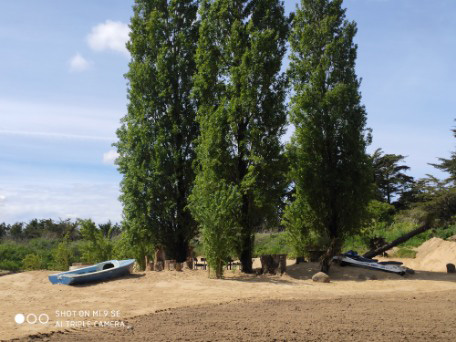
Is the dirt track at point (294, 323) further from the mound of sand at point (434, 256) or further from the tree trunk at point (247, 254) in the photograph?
the mound of sand at point (434, 256)

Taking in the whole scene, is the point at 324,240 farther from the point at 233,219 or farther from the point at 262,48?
the point at 262,48

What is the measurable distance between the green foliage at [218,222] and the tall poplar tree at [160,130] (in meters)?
3.35

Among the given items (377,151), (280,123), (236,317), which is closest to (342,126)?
(280,123)

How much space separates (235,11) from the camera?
18906 millimetres

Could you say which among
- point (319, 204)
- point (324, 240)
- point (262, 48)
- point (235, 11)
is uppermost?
point (235, 11)

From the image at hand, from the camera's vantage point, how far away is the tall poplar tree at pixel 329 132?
18891 millimetres

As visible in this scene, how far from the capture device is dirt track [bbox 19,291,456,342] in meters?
7.77

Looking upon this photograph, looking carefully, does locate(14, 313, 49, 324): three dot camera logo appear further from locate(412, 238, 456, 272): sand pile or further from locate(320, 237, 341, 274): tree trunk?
locate(412, 238, 456, 272): sand pile

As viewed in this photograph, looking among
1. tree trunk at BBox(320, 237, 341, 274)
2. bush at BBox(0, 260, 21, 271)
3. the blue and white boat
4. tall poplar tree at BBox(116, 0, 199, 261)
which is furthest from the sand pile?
bush at BBox(0, 260, 21, 271)

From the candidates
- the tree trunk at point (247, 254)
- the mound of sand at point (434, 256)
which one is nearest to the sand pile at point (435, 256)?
the mound of sand at point (434, 256)

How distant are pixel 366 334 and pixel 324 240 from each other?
11.7m

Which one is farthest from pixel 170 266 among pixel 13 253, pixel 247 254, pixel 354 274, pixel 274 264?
pixel 13 253

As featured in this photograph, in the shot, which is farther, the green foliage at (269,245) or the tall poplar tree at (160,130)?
the green foliage at (269,245)

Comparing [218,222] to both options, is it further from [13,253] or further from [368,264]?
[13,253]
